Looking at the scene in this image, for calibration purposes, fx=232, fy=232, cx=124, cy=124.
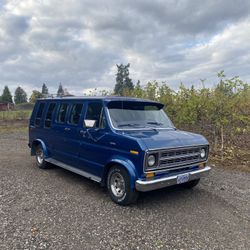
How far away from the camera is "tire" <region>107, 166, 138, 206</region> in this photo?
14.1 feet

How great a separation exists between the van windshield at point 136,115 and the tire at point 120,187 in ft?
3.03

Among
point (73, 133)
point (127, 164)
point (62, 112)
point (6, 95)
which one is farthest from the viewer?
point (6, 95)

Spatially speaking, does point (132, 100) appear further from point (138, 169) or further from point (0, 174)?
point (0, 174)

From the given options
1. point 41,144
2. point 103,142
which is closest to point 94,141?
point 103,142

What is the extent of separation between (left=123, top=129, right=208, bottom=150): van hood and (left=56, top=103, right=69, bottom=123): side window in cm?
228

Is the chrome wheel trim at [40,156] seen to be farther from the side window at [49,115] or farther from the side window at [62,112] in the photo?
the side window at [62,112]

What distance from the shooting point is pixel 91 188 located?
5.48m

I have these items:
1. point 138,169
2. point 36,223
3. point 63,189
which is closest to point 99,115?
point 138,169

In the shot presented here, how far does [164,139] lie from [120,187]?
128cm

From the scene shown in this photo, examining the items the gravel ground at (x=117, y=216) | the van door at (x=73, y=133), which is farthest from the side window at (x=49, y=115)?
the gravel ground at (x=117, y=216)

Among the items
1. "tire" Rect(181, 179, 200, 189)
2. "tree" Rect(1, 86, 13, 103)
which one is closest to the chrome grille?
"tire" Rect(181, 179, 200, 189)

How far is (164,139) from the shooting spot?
14.4 feet

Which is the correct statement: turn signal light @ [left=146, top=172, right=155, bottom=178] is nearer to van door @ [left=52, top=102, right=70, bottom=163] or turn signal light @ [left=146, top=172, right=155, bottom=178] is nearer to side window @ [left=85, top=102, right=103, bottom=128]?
side window @ [left=85, top=102, right=103, bottom=128]

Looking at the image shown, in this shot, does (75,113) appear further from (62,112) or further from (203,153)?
(203,153)
